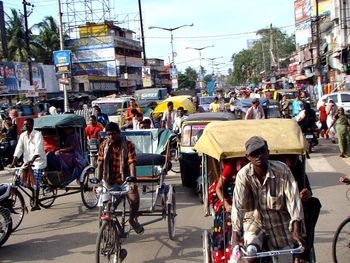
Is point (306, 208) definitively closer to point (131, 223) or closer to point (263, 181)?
point (263, 181)

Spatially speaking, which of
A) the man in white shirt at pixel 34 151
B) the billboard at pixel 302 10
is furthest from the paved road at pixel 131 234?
the billboard at pixel 302 10

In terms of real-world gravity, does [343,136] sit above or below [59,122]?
below

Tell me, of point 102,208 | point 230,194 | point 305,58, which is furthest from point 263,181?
point 305,58

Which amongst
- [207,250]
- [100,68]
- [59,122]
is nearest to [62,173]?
[59,122]

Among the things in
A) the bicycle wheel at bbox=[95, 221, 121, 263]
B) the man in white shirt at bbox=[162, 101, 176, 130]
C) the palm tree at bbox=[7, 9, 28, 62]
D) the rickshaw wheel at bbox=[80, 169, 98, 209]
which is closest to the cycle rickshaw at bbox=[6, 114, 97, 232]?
the rickshaw wheel at bbox=[80, 169, 98, 209]

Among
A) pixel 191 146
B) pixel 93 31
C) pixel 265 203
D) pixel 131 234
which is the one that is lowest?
pixel 131 234

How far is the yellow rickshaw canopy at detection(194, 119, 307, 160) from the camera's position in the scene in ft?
16.1

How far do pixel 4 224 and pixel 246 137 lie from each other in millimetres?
3627

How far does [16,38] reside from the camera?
48.1 meters

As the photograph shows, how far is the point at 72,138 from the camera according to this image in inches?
397

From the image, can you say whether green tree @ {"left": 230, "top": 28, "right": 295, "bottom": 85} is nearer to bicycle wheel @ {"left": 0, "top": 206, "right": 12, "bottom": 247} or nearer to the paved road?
the paved road

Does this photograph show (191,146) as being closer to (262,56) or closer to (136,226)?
(136,226)

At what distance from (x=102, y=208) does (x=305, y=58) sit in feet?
157

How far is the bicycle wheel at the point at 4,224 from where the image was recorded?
669cm
